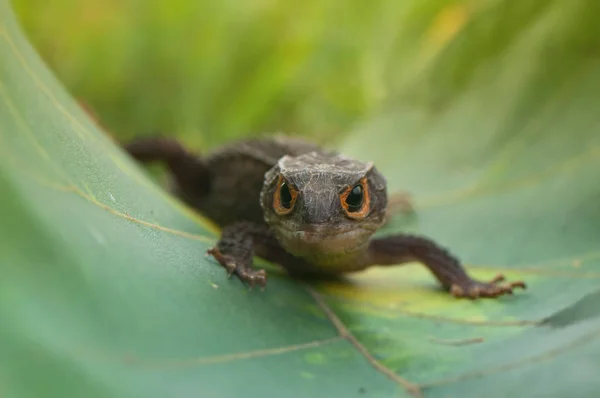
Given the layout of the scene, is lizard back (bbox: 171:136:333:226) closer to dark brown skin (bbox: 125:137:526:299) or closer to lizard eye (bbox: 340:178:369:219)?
dark brown skin (bbox: 125:137:526:299)

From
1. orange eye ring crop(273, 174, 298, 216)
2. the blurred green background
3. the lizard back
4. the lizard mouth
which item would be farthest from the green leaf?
the blurred green background

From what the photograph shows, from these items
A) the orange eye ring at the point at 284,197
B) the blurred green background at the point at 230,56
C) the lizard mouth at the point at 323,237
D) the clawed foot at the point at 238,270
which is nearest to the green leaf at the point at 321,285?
the clawed foot at the point at 238,270

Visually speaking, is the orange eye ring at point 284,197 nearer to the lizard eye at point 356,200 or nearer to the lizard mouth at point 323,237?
the lizard mouth at point 323,237

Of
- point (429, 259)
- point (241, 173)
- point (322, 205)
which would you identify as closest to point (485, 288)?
point (429, 259)

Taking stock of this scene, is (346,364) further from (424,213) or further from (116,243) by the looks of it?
(424,213)

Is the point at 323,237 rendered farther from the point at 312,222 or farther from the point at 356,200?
the point at 356,200

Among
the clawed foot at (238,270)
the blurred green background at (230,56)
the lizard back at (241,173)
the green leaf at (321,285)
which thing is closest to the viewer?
the green leaf at (321,285)
